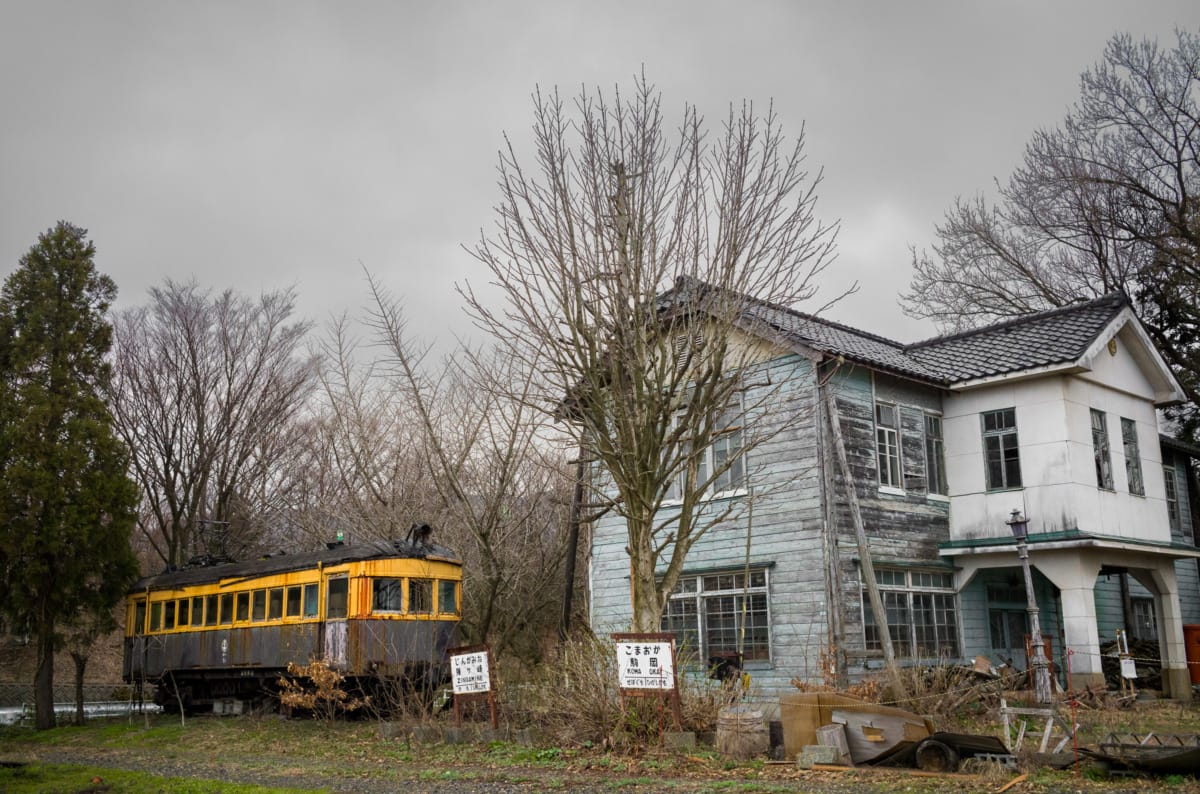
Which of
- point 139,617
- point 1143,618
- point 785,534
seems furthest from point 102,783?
point 1143,618

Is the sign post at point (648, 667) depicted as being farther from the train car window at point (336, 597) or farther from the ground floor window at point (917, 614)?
the train car window at point (336, 597)

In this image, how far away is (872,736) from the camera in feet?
34.9

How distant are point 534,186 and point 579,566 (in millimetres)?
18187

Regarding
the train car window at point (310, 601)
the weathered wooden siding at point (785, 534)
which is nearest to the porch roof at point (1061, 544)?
the weathered wooden siding at point (785, 534)

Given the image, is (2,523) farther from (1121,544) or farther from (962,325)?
(962,325)

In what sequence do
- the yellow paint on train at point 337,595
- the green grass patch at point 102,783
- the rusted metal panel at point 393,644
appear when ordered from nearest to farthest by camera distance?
the green grass patch at point 102,783, the rusted metal panel at point 393,644, the yellow paint on train at point 337,595

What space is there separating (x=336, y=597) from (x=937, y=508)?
10.2 m

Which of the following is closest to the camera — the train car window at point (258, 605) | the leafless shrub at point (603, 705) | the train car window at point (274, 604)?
the leafless shrub at point (603, 705)

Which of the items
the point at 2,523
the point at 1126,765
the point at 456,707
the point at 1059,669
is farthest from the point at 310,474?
the point at 1126,765

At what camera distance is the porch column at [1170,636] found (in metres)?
18.0

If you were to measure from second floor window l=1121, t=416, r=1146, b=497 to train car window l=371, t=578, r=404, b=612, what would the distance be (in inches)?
507

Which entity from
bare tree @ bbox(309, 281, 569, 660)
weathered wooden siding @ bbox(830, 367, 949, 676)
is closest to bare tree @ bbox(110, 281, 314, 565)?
bare tree @ bbox(309, 281, 569, 660)

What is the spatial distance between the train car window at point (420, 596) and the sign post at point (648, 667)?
6385 mm

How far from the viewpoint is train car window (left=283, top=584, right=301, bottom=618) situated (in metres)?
17.2
